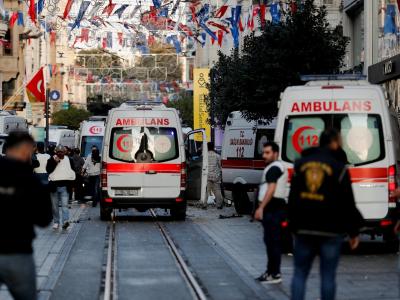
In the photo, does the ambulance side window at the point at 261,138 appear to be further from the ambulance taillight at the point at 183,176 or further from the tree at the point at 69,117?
the tree at the point at 69,117

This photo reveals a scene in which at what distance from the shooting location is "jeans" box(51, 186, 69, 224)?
23219mm

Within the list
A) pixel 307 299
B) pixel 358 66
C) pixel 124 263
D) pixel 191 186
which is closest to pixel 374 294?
pixel 307 299

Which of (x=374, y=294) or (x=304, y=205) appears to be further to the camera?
(x=374, y=294)

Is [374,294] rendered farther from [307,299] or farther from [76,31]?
[76,31]

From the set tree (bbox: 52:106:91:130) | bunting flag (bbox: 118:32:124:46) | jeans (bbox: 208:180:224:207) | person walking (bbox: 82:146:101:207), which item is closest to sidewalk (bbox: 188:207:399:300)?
jeans (bbox: 208:180:224:207)

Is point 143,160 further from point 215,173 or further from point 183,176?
point 215,173

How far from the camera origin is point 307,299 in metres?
12.7

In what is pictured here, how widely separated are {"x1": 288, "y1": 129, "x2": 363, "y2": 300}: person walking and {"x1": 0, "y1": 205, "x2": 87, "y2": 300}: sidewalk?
12.9ft

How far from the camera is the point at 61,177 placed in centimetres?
2309

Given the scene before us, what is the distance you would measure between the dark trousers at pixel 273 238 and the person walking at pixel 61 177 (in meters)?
9.22

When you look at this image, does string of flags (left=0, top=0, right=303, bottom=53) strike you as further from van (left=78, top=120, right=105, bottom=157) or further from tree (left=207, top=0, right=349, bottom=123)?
van (left=78, top=120, right=105, bottom=157)

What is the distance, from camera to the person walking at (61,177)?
23047 mm

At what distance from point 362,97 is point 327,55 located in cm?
1509

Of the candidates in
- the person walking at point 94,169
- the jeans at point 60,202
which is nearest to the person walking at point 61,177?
the jeans at point 60,202
